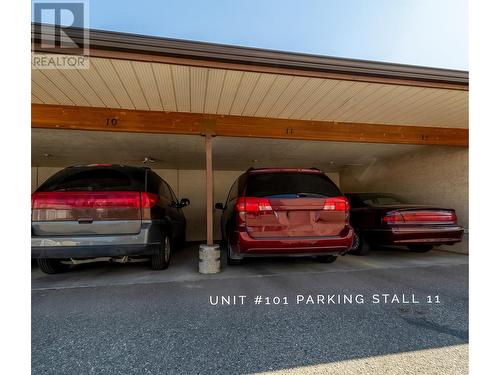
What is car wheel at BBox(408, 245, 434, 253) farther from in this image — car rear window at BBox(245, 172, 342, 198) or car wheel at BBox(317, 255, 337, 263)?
car rear window at BBox(245, 172, 342, 198)

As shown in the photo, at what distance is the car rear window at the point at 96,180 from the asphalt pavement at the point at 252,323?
1274 mm

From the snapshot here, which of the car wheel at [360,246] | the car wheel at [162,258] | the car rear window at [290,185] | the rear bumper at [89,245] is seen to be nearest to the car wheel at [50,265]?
the rear bumper at [89,245]

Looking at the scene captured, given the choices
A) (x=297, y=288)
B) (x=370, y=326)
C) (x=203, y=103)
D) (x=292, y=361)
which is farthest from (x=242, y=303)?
(x=203, y=103)

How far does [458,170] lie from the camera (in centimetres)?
580

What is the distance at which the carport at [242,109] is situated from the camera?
296 cm

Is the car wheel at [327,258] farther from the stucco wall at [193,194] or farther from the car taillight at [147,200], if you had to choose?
the stucco wall at [193,194]

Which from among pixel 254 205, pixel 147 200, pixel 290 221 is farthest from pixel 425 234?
pixel 147 200

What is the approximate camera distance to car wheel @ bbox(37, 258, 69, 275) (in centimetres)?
372

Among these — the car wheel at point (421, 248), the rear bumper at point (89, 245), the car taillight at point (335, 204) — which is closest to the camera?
the rear bumper at point (89, 245)

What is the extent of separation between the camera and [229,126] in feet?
14.7

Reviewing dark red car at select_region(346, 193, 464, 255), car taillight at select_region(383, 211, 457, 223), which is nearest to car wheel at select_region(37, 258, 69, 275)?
dark red car at select_region(346, 193, 464, 255)

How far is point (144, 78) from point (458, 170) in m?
6.80

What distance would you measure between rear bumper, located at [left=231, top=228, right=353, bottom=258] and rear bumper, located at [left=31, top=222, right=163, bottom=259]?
132cm
